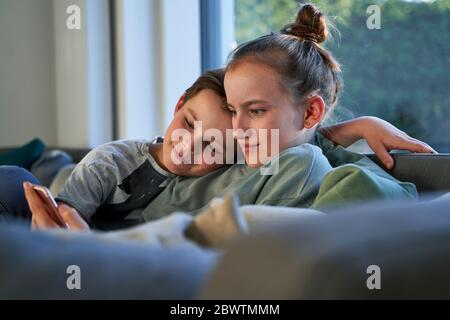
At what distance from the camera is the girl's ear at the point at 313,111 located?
1.51m

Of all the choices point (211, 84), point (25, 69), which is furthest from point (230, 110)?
point (25, 69)

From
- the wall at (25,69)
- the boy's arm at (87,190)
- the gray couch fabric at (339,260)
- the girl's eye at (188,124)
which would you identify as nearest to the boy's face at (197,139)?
the girl's eye at (188,124)

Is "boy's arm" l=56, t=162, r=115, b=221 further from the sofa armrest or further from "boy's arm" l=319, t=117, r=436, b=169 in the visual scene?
the sofa armrest

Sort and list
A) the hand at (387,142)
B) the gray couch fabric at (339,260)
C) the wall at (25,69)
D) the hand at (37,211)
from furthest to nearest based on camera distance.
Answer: the wall at (25,69) → the hand at (387,142) → the hand at (37,211) → the gray couch fabric at (339,260)

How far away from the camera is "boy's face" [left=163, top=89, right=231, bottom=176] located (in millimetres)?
1491

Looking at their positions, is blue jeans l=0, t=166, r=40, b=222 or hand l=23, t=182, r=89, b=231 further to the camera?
blue jeans l=0, t=166, r=40, b=222

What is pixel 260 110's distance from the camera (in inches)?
57.1

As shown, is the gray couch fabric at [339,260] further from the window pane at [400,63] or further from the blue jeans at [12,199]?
the window pane at [400,63]

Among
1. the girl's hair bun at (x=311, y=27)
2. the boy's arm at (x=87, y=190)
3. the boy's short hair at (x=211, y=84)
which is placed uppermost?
the girl's hair bun at (x=311, y=27)

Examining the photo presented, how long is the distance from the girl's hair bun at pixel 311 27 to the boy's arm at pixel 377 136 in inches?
8.7

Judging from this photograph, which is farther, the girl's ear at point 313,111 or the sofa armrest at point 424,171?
the girl's ear at point 313,111

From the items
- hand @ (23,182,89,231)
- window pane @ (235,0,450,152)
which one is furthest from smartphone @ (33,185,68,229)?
window pane @ (235,0,450,152)

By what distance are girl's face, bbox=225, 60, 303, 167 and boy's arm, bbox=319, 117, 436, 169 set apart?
142 mm
